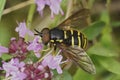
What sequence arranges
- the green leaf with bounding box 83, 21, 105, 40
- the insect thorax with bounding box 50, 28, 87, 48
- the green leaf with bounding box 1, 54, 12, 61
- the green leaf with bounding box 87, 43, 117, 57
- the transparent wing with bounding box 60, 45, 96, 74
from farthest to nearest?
the green leaf with bounding box 83, 21, 105, 40, the green leaf with bounding box 87, 43, 117, 57, the green leaf with bounding box 1, 54, 12, 61, the insect thorax with bounding box 50, 28, 87, 48, the transparent wing with bounding box 60, 45, 96, 74

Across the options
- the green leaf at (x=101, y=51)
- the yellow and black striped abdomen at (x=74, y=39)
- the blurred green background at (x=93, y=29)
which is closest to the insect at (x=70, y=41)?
the yellow and black striped abdomen at (x=74, y=39)

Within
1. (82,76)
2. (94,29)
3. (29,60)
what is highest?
(94,29)

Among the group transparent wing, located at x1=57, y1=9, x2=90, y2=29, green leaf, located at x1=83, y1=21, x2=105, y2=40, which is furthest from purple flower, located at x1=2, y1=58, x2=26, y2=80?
green leaf, located at x1=83, y1=21, x2=105, y2=40

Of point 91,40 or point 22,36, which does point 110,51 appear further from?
point 22,36

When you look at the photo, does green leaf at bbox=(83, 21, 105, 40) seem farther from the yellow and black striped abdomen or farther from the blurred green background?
the yellow and black striped abdomen

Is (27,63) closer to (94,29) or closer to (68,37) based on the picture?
(68,37)

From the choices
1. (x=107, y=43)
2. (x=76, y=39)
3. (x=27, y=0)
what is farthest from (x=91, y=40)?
(x=76, y=39)

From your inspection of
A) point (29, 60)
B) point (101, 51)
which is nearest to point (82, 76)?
point (101, 51)

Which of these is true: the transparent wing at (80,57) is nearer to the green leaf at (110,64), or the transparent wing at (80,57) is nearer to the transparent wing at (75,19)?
the transparent wing at (75,19)
